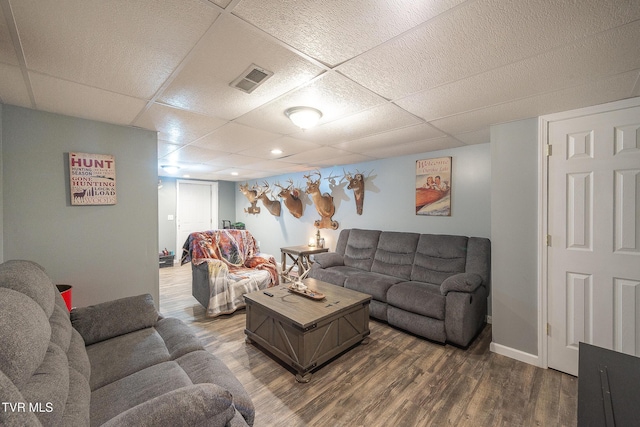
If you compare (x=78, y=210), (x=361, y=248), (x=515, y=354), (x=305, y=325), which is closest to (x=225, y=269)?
(x=78, y=210)

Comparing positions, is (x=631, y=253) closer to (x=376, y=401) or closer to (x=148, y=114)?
(x=376, y=401)

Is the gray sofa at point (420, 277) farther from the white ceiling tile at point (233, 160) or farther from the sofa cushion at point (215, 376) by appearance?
the sofa cushion at point (215, 376)

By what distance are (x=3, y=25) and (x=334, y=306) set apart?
8.86ft

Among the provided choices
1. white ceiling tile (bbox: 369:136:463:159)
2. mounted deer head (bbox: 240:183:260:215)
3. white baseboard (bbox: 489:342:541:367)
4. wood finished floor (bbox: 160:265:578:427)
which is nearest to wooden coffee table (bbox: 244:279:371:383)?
wood finished floor (bbox: 160:265:578:427)

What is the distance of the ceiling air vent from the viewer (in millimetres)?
1571

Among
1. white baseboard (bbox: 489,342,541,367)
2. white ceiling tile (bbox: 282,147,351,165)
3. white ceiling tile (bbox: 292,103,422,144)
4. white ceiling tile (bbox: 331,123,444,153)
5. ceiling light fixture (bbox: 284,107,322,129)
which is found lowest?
white baseboard (bbox: 489,342,541,367)

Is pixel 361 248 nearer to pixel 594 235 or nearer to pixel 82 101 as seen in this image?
pixel 594 235

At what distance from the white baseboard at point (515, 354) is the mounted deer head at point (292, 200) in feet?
13.3

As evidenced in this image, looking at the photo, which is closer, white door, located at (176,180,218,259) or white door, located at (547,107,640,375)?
white door, located at (547,107,640,375)

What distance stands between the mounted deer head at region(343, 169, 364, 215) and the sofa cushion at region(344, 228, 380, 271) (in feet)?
1.67

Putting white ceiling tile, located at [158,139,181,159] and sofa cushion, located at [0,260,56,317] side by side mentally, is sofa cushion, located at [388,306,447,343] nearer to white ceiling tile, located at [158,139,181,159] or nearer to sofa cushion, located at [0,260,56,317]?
sofa cushion, located at [0,260,56,317]

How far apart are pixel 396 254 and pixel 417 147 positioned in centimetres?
153

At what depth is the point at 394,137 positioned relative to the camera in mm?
3041

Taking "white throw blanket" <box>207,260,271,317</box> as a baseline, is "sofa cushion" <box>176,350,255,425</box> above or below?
above
